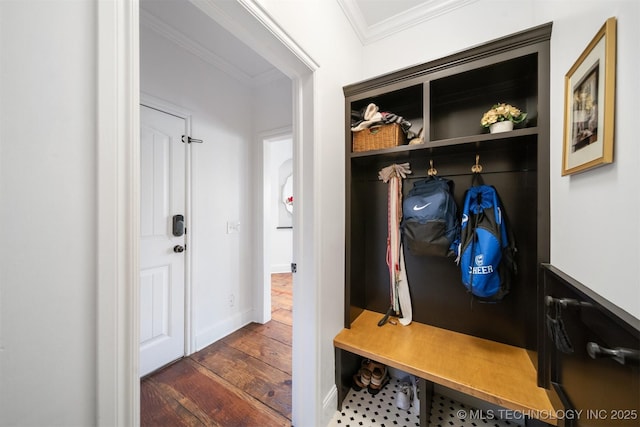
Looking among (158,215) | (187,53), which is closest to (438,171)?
(158,215)

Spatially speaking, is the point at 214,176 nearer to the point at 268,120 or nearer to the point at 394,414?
the point at 268,120

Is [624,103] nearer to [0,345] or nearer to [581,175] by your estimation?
[581,175]

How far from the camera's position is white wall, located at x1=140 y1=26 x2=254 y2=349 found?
5.88 feet

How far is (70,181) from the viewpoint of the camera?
19.2 inches

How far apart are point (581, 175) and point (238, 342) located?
2555 millimetres

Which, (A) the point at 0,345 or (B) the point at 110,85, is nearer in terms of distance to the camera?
(A) the point at 0,345

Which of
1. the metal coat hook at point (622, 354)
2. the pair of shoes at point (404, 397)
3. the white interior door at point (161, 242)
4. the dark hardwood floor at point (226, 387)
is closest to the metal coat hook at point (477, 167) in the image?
the metal coat hook at point (622, 354)

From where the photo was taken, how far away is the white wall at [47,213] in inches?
16.5

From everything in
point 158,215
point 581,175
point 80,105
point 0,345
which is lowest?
point 0,345

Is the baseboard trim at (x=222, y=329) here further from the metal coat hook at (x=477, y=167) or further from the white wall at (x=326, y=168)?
the metal coat hook at (x=477, y=167)

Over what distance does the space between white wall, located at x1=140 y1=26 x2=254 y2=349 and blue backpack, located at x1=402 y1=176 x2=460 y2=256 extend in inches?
66.8

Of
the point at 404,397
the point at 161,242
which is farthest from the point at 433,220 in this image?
the point at 161,242

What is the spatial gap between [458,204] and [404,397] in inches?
50.2

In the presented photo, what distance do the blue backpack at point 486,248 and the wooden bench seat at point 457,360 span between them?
34cm
